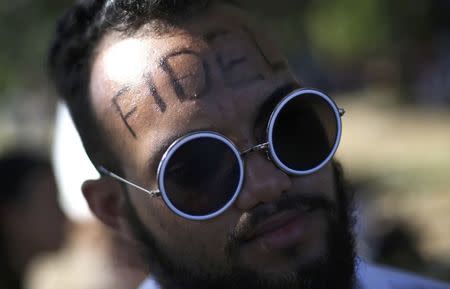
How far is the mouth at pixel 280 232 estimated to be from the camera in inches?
70.9

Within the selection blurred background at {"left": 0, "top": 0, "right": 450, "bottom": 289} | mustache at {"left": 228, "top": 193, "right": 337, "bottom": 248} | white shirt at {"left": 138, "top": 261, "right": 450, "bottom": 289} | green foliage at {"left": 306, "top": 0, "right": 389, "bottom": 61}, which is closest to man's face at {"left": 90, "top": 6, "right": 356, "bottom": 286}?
mustache at {"left": 228, "top": 193, "right": 337, "bottom": 248}

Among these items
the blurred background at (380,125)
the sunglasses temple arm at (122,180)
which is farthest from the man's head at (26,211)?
the sunglasses temple arm at (122,180)

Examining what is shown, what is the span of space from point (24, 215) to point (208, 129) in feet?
8.43

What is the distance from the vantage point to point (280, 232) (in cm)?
181

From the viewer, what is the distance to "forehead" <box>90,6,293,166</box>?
72.2 inches

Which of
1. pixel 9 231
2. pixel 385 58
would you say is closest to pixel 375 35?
pixel 385 58

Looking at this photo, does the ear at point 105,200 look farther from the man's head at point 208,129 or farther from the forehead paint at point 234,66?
the forehead paint at point 234,66

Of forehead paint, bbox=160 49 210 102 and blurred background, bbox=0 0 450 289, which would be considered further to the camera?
blurred background, bbox=0 0 450 289

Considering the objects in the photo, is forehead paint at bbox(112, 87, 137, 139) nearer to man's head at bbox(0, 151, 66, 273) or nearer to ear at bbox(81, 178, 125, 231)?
ear at bbox(81, 178, 125, 231)

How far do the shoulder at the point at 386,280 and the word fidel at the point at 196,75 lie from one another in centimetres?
85

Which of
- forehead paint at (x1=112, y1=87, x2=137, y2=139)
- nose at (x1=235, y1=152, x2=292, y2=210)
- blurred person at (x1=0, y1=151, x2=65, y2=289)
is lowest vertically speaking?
blurred person at (x1=0, y1=151, x2=65, y2=289)

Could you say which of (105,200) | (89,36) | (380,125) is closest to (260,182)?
(105,200)

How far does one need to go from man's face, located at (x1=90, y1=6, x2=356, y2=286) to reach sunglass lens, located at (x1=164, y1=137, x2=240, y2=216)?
0.05 m

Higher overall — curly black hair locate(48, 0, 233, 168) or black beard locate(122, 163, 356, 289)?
curly black hair locate(48, 0, 233, 168)
